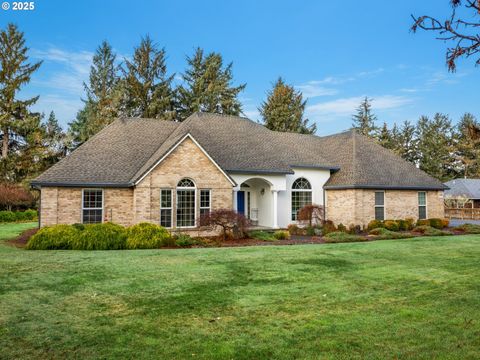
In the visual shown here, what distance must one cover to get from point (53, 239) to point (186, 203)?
21.6ft

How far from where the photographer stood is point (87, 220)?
17.8 m

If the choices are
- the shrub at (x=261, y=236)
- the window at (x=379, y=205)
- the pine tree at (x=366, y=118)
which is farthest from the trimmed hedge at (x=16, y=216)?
the pine tree at (x=366, y=118)

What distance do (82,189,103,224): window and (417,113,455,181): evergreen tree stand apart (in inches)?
2257

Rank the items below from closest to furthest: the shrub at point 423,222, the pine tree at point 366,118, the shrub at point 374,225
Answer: the shrub at point 374,225 < the shrub at point 423,222 < the pine tree at point 366,118

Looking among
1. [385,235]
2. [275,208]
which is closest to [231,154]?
[275,208]

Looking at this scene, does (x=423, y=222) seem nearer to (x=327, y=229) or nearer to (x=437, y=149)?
(x=327, y=229)

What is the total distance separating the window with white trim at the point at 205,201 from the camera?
61.3 feet

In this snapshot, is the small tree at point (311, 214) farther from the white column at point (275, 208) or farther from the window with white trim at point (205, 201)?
the window with white trim at point (205, 201)

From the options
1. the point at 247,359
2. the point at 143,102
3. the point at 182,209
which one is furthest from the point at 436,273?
the point at 143,102

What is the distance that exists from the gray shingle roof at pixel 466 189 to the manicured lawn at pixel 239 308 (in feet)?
131

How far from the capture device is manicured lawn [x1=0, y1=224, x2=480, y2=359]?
14.9 feet

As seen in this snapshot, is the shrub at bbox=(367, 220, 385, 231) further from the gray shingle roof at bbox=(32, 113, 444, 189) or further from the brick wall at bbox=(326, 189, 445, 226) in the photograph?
the gray shingle roof at bbox=(32, 113, 444, 189)

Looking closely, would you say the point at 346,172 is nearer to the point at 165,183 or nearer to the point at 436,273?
the point at 165,183

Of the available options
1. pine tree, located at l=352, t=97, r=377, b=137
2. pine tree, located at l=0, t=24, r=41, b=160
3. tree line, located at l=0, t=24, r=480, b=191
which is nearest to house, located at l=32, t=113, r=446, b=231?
tree line, located at l=0, t=24, r=480, b=191
